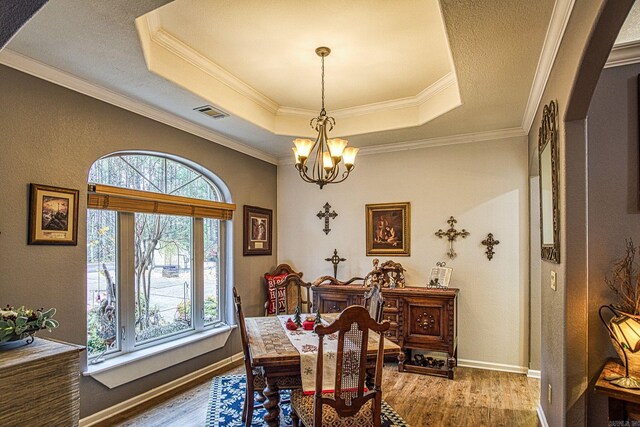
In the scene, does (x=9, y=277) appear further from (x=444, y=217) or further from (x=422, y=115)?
(x=444, y=217)

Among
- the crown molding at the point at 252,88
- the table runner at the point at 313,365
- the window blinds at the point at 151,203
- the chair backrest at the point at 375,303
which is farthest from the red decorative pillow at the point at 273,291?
the table runner at the point at 313,365

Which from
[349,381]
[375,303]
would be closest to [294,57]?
[375,303]

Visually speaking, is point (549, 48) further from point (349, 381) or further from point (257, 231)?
point (257, 231)

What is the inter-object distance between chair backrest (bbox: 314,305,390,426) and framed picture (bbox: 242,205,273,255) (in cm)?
297

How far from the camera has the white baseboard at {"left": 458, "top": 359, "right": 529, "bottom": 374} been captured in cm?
418

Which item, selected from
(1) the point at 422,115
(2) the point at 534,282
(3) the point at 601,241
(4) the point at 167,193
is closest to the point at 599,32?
(3) the point at 601,241

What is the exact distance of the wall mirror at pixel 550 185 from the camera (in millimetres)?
2359

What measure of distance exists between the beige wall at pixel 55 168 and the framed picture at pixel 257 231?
155cm

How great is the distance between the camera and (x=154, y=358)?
3.56 meters

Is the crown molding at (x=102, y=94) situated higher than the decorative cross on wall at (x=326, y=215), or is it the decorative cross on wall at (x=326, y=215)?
the crown molding at (x=102, y=94)

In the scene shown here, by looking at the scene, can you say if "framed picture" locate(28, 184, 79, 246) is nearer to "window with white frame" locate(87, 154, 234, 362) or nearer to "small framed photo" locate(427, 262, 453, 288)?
"window with white frame" locate(87, 154, 234, 362)

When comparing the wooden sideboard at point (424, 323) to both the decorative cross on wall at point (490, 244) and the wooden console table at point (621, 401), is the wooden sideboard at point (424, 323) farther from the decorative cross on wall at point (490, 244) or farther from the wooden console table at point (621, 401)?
the wooden console table at point (621, 401)

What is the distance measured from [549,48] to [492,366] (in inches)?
133

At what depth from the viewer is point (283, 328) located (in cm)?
314
